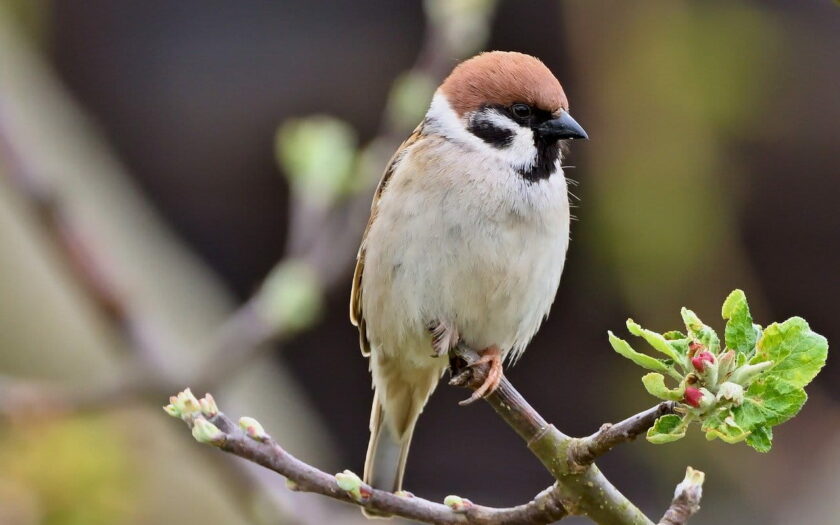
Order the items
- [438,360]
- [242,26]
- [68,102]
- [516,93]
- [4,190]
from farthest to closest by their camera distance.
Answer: [242,26], [68,102], [4,190], [438,360], [516,93]

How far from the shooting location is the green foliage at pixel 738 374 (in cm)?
119

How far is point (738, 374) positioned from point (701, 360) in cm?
4

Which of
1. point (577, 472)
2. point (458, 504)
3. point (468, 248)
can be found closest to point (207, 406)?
point (458, 504)

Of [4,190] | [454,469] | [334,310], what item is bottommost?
[454,469]

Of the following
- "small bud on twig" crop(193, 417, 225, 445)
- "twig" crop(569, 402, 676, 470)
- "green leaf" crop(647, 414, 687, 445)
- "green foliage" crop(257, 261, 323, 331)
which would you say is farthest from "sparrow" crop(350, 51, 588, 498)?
"green leaf" crop(647, 414, 687, 445)

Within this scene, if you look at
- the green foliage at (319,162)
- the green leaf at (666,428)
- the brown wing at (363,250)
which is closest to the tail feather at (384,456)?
the brown wing at (363,250)

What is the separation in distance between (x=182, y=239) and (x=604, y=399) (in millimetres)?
1889

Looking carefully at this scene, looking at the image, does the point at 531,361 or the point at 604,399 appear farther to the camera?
the point at 531,361

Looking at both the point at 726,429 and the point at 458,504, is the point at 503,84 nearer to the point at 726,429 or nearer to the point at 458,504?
the point at 458,504

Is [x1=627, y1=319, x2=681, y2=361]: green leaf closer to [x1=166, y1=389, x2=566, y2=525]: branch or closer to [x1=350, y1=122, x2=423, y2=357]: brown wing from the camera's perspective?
[x1=166, y1=389, x2=566, y2=525]: branch

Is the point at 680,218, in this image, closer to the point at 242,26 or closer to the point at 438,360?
the point at 438,360

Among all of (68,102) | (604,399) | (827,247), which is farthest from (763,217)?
(68,102)

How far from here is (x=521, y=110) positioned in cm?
234

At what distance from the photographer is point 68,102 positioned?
4574mm
